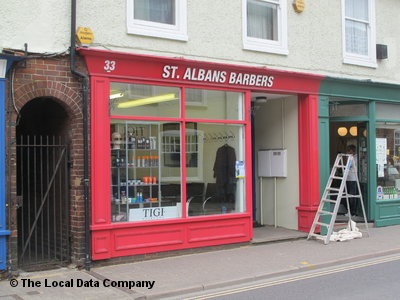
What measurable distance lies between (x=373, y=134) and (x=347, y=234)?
2936mm

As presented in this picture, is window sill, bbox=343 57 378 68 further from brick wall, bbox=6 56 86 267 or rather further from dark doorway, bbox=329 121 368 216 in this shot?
brick wall, bbox=6 56 86 267

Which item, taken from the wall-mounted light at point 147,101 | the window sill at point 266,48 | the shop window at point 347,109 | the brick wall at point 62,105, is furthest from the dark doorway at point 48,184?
the shop window at point 347,109

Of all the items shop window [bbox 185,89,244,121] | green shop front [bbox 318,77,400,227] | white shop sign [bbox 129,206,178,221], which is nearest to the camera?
white shop sign [bbox 129,206,178,221]

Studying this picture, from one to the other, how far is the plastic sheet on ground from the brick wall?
532 centimetres

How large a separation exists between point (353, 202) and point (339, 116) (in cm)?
238

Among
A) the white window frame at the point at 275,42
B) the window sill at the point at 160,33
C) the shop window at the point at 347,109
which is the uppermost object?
the white window frame at the point at 275,42

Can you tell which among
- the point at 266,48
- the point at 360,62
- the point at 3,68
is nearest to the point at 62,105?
the point at 3,68

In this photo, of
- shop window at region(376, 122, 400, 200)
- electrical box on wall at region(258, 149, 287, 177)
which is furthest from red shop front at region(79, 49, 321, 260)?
shop window at region(376, 122, 400, 200)

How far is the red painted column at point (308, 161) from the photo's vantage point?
35.8 feet

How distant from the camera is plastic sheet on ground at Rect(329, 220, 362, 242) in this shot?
409 inches

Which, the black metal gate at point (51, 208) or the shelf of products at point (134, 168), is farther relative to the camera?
the shelf of products at point (134, 168)

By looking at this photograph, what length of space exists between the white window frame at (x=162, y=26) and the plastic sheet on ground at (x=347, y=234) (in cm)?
518

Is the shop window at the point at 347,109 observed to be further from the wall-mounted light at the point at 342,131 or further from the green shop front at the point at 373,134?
the wall-mounted light at the point at 342,131

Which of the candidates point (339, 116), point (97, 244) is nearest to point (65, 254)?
point (97, 244)
